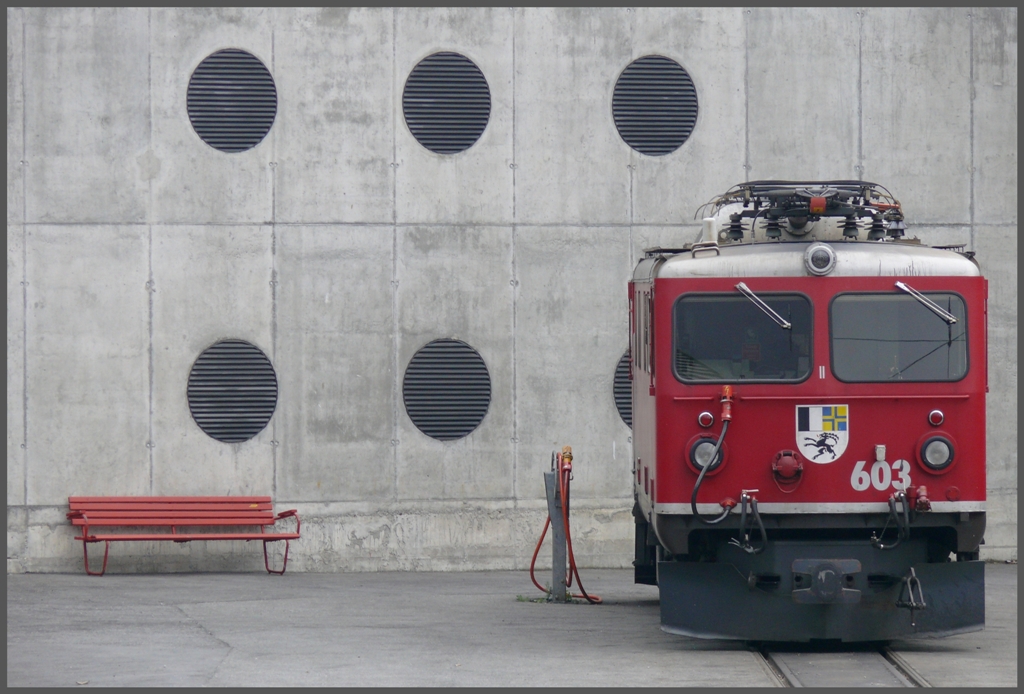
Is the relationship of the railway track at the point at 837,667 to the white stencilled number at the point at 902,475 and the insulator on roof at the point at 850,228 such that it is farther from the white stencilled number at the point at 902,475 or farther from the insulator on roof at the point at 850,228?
the insulator on roof at the point at 850,228

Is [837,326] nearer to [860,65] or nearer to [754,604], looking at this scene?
[754,604]

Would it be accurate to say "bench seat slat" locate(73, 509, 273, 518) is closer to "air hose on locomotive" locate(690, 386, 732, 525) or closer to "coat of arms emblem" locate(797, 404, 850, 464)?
"air hose on locomotive" locate(690, 386, 732, 525)

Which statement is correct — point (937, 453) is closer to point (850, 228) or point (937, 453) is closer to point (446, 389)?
point (850, 228)

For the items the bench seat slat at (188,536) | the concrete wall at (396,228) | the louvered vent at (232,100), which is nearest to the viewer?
the bench seat slat at (188,536)

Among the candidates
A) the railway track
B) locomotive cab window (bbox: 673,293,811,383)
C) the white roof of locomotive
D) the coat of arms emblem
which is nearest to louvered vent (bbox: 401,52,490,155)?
the white roof of locomotive

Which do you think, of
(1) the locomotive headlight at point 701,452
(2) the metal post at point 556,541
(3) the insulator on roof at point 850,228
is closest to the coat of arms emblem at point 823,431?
(1) the locomotive headlight at point 701,452

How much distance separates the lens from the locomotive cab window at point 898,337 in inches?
386

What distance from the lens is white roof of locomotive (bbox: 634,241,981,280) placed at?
9875 mm

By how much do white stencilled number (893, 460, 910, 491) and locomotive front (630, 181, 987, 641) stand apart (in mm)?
10

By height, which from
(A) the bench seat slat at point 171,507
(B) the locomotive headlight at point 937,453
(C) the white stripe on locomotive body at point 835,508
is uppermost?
(B) the locomotive headlight at point 937,453

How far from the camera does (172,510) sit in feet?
47.8

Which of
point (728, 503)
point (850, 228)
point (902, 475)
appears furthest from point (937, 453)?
point (850, 228)

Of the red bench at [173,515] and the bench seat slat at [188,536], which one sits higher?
the red bench at [173,515]

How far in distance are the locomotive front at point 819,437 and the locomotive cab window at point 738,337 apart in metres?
0.01
